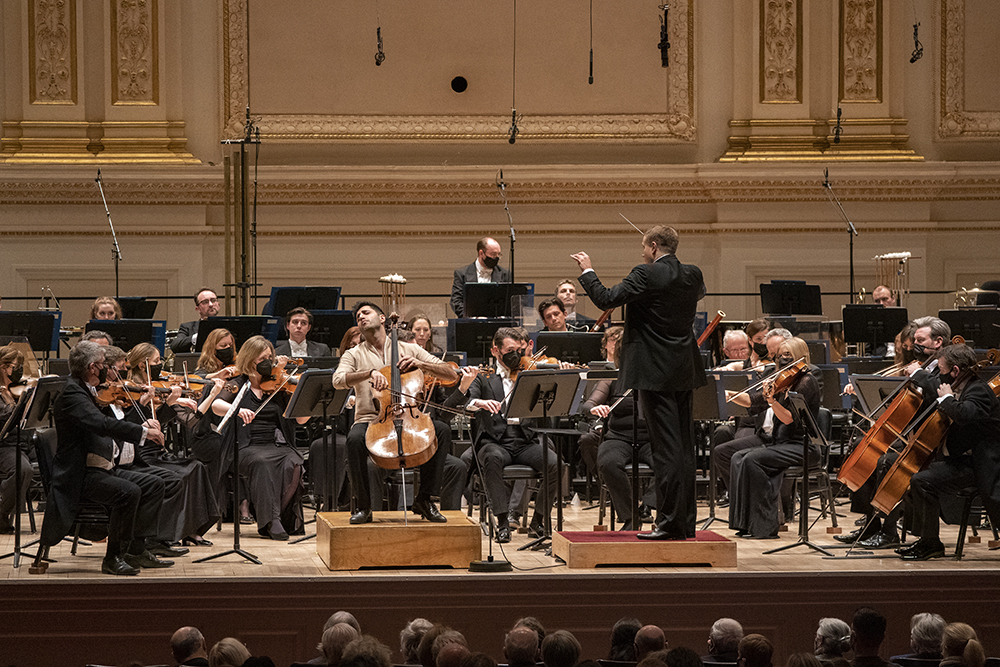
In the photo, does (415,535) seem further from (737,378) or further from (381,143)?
(381,143)

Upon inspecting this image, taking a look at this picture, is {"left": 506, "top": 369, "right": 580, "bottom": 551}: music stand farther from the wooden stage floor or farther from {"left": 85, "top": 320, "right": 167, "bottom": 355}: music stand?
{"left": 85, "top": 320, "right": 167, "bottom": 355}: music stand

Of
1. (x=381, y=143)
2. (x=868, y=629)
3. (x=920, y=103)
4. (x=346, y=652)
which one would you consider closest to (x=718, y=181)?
(x=920, y=103)

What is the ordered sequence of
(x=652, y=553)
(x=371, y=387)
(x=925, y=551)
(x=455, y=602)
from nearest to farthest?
(x=455, y=602) < (x=652, y=553) < (x=371, y=387) < (x=925, y=551)

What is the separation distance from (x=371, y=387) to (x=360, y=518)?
679 millimetres

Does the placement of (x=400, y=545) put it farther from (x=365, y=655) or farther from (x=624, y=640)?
(x=365, y=655)

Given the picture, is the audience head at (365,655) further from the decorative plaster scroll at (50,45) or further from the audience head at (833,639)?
the decorative plaster scroll at (50,45)

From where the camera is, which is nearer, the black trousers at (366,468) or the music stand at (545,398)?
the black trousers at (366,468)

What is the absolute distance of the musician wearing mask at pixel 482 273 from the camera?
34.0 ft

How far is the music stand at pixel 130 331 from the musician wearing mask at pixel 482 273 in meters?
2.44

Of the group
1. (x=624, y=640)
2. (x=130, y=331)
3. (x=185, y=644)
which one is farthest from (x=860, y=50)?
(x=185, y=644)

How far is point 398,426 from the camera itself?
6.53 meters

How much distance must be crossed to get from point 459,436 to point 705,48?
20.6 feet

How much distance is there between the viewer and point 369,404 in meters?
7.11

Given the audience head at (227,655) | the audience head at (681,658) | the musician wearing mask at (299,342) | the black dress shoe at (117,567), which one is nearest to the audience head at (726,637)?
the audience head at (681,658)
